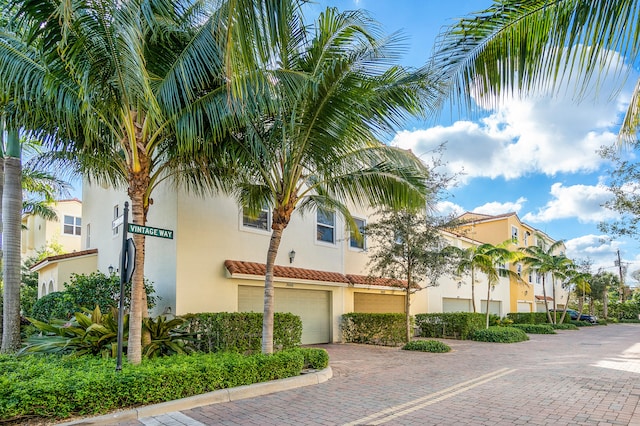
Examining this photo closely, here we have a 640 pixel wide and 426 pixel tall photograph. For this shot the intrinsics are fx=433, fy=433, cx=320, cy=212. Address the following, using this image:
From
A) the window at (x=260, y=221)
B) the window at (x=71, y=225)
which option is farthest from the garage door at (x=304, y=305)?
the window at (x=71, y=225)

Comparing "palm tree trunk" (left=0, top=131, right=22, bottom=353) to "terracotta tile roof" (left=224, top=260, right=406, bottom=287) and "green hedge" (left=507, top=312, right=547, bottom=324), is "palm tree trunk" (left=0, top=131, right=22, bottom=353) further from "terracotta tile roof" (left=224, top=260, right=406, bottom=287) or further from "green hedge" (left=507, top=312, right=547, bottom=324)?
"green hedge" (left=507, top=312, right=547, bottom=324)

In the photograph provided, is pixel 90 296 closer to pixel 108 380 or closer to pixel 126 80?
pixel 108 380

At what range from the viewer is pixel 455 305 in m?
28.0

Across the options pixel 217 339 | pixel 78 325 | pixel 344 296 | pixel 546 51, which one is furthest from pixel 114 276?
pixel 546 51

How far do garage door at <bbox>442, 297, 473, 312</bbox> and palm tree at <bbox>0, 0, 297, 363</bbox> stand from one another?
21.4m

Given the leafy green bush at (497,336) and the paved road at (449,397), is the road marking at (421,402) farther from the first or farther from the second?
the leafy green bush at (497,336)

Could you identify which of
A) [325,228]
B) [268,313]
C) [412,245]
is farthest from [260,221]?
[268,313]

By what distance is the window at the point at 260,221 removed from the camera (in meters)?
14.9

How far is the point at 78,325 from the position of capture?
9.77 meters

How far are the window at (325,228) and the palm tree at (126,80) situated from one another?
28.7 feet

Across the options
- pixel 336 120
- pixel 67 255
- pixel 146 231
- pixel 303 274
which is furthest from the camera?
pixel 67 255

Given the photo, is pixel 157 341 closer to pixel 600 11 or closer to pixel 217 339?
pixel 217 339

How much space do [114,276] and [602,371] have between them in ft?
45.7

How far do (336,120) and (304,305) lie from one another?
9.84 metres
